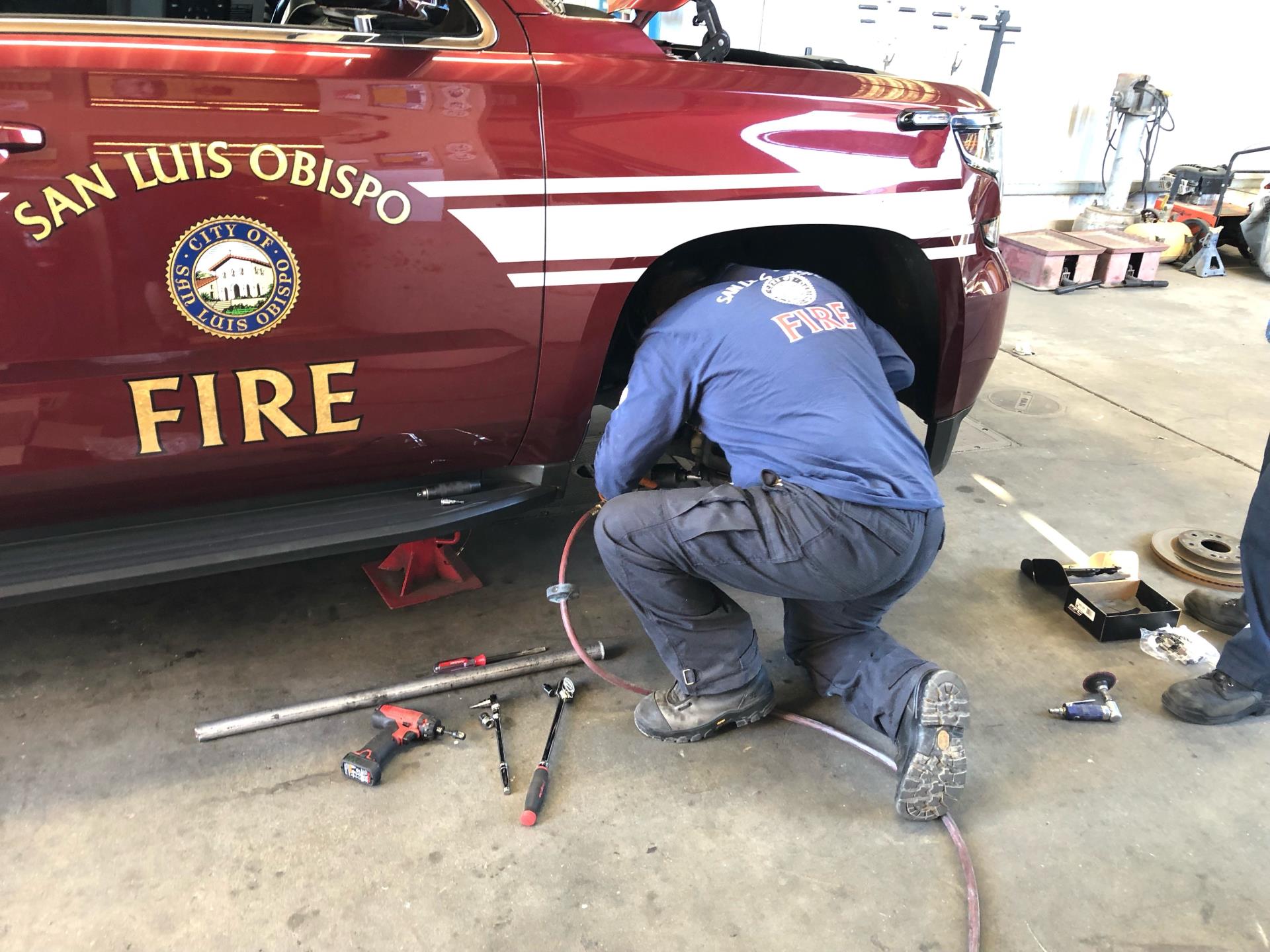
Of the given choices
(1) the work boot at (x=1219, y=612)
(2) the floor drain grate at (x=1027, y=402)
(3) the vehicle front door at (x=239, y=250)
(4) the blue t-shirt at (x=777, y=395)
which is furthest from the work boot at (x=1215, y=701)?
(2) the floor drain grate at (x=1027, y=402)

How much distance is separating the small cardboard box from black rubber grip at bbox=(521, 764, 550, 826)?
1.58m

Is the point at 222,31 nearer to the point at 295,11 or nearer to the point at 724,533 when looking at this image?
the point at 295,11

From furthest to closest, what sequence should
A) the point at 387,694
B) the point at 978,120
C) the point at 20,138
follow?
the point at 978,120 → the point at 387,694 → the point at 20,138

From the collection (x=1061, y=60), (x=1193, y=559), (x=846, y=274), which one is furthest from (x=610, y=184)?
(x=1061, y=60)

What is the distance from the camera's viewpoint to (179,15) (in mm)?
2350

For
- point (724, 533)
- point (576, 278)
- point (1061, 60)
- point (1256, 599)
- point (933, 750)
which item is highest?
point (1061, 60)

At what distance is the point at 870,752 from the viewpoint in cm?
203

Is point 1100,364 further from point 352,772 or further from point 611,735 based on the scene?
point 352,772

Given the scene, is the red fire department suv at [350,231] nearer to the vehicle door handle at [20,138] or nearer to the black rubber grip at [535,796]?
the vehicle door handle at [20,138]

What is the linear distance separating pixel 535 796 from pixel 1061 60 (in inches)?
302

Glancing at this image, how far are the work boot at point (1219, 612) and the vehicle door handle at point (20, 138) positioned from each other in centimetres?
300

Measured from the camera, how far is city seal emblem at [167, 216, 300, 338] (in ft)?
5.55

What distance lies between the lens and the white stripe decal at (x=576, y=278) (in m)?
1.96

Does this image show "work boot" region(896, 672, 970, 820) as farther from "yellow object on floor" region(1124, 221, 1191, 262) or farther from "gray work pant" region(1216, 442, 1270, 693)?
"yellow object on floor" region(1124, 221, 1191, 262)
